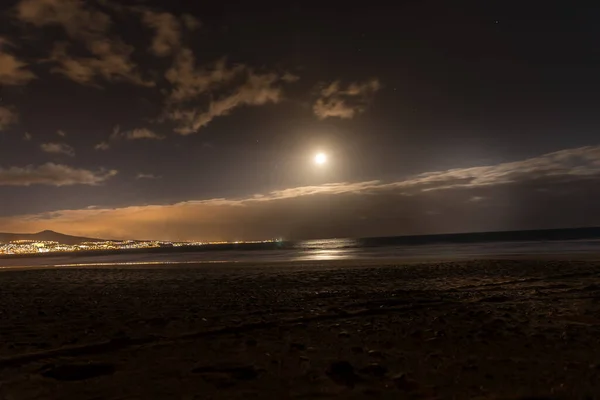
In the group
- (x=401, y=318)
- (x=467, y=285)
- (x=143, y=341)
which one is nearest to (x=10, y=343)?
(x=143, y=341)

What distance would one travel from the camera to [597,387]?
5.77 m

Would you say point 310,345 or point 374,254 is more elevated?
point 310,345

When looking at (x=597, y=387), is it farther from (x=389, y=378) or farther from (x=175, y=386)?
(x=175, y=386)

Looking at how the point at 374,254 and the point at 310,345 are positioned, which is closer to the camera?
the point at 310,345

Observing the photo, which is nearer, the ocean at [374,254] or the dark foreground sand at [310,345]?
the dark foreground sand at [310,345]

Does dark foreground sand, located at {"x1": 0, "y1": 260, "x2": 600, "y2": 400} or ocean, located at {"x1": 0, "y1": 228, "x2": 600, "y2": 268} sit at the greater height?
dark foreground sand, located at {"x1": 0, "y1": 260, "x2": 600, "y2": 400}

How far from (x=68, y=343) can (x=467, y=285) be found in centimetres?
1581

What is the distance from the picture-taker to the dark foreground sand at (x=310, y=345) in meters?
6.05

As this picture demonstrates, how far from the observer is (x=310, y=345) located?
335 inches

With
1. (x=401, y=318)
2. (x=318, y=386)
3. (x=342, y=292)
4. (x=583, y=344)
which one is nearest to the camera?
(x=318, y=386)

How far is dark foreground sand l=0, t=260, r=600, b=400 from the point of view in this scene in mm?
6055

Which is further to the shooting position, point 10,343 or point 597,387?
point 10,343

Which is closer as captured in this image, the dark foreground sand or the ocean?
the dark foreground sand

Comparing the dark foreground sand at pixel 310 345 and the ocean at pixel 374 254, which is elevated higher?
the dark foreground sand at pixel 310 345
